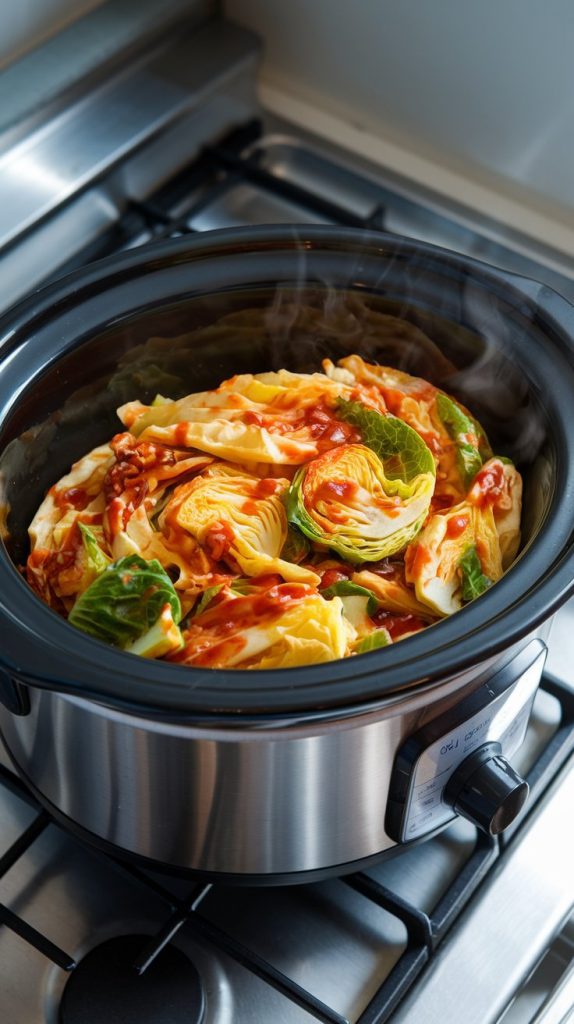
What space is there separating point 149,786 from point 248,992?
283 millimetres

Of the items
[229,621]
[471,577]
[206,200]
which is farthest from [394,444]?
[206,200]

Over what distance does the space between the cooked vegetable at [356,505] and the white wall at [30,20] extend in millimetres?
958

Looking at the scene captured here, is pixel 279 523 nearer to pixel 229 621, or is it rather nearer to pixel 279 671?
pixel 229 621

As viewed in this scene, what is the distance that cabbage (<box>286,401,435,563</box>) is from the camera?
3.90ft

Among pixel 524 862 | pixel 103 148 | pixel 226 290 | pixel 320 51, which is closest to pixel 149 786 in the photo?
pixel 524 862

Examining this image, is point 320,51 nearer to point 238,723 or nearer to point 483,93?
point 483,93

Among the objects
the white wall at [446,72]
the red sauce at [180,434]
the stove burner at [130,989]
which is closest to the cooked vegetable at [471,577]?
the red sauce at [180,434]

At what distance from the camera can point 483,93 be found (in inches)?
71.8

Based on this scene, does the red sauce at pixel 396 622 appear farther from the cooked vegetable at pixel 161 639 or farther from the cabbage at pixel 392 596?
the cooked vegetable at pixel 161 639

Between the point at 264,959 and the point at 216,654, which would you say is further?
the point at 264,959

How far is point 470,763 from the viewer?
3.71 feet

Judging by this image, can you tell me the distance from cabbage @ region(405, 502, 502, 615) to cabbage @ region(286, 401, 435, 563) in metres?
0.02

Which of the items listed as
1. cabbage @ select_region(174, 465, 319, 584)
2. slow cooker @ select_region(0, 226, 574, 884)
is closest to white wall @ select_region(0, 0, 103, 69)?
slow cooker @ select_region(0, 226, 574, 884)

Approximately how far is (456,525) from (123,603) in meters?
0.35
